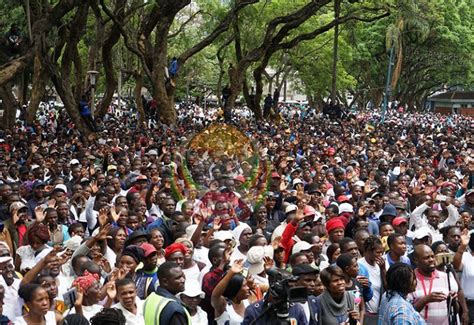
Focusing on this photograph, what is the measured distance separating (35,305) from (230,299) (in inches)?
53.5

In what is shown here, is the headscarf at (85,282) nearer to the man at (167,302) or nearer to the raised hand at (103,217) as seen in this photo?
the man at (167,302)

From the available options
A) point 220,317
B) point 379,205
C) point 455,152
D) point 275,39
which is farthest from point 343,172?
point 275,39

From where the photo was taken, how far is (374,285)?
6.13m

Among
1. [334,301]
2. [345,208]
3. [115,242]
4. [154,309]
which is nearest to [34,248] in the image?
[115,242]

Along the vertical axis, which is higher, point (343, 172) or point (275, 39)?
point (275, 39)

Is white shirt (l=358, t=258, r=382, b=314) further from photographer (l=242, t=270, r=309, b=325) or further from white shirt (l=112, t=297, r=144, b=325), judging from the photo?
white shirt (l=112, t=297, r=144, b=325)

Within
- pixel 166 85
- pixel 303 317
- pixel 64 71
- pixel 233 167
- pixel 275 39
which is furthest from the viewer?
pixel 275 39

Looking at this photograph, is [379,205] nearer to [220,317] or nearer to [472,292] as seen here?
[472,292]

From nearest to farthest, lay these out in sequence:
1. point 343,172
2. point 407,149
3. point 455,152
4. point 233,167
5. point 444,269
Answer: point 444,269 < point 233,167 < point 343,172 < point 455,152 < point 407,149

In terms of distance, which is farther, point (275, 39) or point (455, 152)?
point (275, 39)

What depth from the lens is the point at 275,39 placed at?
80.3 ft

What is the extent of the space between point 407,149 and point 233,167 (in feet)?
23.8

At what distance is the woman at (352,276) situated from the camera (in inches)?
223

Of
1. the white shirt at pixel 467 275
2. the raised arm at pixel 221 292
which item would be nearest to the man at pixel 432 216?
the white shirt at pixel 467 275
